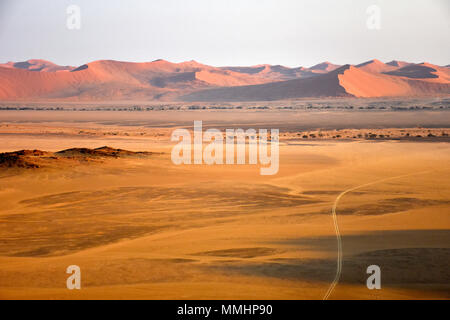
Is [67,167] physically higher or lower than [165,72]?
lower

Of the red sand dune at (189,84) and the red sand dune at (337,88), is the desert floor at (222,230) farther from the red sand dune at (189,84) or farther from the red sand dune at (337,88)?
the red sand dune at (189,84)

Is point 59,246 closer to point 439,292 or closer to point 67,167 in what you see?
point 439,292

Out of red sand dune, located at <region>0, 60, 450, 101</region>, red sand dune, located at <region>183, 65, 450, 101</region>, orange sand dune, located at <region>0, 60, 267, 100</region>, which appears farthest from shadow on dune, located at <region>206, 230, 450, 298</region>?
orange sand dune, located at <region>0, 60, 267, 100</region>

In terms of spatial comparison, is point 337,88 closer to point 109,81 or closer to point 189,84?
point 189,84

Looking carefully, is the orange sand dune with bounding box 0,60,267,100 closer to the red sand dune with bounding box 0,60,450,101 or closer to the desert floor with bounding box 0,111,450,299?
the red sand dune with bounding box 0,60,450,101

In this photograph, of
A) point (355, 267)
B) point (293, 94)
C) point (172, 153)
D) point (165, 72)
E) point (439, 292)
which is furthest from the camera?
point (165, 72)

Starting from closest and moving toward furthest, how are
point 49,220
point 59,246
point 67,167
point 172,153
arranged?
point 59,246
point 49,220
point 67,167
point 172,153
